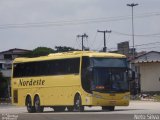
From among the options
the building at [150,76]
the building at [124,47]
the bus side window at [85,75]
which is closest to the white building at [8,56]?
the building at [124,47]

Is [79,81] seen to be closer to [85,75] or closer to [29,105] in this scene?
[85,75]

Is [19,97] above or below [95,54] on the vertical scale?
below

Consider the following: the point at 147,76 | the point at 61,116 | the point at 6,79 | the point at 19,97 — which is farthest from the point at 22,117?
the point at 6,79

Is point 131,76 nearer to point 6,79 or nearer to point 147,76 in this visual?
point 147,76

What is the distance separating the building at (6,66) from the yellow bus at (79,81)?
48883mm

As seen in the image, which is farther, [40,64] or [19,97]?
[19,97]

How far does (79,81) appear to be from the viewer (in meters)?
35.4

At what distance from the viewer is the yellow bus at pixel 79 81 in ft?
114

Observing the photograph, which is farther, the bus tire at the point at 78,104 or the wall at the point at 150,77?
the wall at the point at 150,77

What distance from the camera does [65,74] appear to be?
36.9m

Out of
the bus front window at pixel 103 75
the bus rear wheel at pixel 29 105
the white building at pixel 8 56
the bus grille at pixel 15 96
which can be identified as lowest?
the bus rear wheel at pixel 29 105

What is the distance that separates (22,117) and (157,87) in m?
47.7

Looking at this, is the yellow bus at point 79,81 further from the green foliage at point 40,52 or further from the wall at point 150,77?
the green foliage at point 40,52

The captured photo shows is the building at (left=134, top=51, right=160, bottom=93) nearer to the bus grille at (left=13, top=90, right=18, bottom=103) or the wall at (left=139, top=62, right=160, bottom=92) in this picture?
the wall at (left=139, top=62, right=160, bottom=92)
